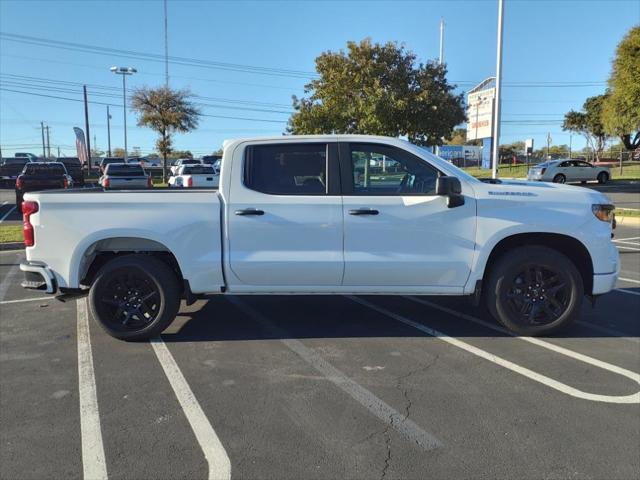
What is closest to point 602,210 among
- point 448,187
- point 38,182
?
point 448,187

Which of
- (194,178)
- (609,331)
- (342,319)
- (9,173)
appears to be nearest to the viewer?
(609,331)

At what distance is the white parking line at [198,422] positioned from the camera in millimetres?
3031

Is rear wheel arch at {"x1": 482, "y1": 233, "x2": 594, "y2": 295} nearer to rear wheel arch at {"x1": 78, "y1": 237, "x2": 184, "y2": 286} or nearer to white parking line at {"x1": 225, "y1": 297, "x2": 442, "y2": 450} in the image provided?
white parking line at {"x1": 225, "y1": 297, "x2": 442, "y2": 450}

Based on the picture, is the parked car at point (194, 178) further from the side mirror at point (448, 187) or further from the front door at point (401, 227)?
the side mirror at point (448, 187)

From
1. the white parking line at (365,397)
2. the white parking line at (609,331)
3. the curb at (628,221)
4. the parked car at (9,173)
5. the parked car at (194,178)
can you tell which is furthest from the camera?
the parked car at (9,173)

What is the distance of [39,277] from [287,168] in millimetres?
2524

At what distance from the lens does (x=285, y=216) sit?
192 inches

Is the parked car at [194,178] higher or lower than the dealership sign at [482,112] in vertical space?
lower

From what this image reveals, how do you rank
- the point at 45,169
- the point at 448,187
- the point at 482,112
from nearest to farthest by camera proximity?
the point at 448,187, the point at 45,169, the point at 482,112

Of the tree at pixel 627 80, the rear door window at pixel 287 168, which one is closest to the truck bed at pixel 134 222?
the rear door window at pixel 287 168

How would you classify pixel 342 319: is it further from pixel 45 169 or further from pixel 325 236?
pixel 45 169

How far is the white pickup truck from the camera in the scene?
4902 mm

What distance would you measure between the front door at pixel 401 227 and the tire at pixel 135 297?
1.67 m

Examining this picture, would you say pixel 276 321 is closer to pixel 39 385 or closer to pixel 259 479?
pixel 39 385
